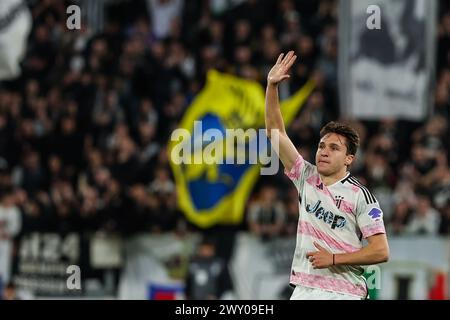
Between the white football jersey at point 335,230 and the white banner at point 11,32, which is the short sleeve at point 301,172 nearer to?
the white football jersey at point 335,230

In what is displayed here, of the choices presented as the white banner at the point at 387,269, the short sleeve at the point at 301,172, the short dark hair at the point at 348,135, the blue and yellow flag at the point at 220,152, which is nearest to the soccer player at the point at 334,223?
the short dark hair at the point at 348,135

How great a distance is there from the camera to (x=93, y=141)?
17234 mm

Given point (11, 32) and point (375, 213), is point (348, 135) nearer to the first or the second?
point (375, 213)

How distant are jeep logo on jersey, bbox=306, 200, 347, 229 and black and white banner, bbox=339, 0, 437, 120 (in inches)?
318

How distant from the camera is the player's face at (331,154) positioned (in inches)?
314

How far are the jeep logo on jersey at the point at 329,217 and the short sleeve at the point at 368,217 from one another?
0.11 metres

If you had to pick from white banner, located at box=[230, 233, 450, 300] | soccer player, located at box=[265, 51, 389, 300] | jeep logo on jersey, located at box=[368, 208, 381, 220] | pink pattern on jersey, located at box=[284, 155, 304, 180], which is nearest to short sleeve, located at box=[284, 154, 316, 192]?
pink pattern on jersey, located at box=[284, 155, 304, 180]

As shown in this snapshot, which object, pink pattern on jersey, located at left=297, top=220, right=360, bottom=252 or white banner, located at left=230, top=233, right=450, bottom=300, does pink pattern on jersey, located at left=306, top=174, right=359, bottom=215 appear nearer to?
pink pattern on jersey, located at left=297, top=220, right=360, bottom=252

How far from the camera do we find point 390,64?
16.1 meters

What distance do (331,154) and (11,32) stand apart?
844 cm

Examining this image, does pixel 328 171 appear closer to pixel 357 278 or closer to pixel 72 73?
pixel 357 278

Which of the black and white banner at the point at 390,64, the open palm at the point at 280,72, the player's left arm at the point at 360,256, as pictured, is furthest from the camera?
the black and white banner at the point at 390,64

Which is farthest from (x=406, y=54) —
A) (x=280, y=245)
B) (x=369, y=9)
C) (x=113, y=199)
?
(x=113, y=199)

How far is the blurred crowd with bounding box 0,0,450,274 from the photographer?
1533 cm
